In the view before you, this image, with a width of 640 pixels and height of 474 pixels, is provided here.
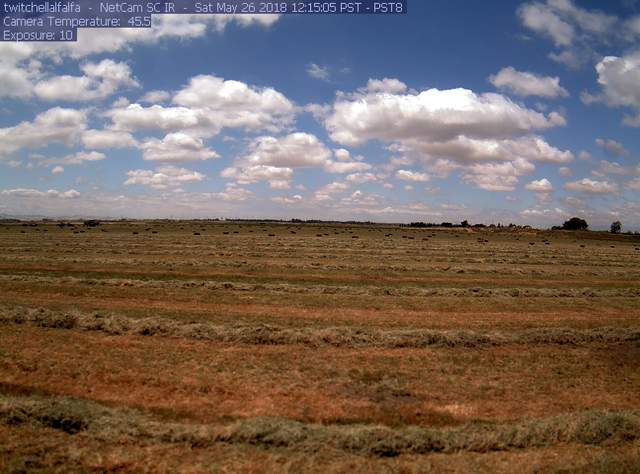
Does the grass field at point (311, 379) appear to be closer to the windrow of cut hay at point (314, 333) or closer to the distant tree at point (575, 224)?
the windrow of cut hay at point (314, 333)

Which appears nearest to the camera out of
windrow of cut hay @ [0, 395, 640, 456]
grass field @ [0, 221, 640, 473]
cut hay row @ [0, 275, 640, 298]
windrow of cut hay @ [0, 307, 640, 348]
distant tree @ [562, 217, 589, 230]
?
grass field @ [0, 221, 640, 473]

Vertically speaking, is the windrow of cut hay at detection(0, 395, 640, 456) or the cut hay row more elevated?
the cut hay row

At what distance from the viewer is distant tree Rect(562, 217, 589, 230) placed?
17688cm

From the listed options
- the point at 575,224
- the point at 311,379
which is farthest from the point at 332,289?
the point at 575,224

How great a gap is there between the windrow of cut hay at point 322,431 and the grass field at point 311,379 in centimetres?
4

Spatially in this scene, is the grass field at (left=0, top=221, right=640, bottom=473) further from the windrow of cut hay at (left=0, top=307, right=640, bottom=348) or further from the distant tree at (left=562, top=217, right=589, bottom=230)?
the distant tree at (left=562, top=217, right=589, bottom=230)

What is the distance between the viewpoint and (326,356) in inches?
596

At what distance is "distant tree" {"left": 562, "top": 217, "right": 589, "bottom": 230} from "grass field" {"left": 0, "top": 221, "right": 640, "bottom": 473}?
562 ft

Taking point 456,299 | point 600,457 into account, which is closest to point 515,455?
point 600,457

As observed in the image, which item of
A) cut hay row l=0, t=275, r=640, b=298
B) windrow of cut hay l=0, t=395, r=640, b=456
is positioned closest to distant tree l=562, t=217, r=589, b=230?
cut hay row l=0, t=275, r=640, b=298

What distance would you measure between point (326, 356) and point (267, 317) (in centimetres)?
560

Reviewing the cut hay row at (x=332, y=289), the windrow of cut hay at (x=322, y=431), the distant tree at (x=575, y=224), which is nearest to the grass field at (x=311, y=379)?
the windrow of cut hay at (x=322, y=431)

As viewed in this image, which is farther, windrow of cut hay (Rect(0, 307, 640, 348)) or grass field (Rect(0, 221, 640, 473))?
windrow of cut hay (Rect(0, 307, 640, 348))

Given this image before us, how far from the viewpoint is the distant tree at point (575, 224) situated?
17688cm
